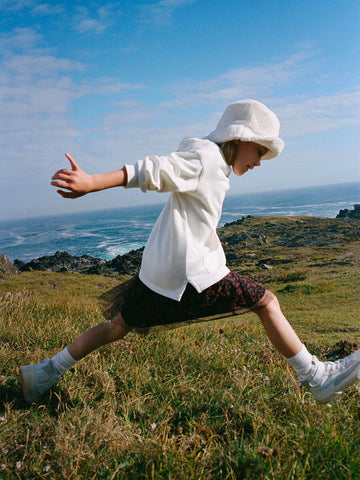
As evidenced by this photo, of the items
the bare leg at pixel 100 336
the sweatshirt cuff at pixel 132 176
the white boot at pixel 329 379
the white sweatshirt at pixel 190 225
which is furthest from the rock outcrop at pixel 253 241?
the sweatshirt cuff at pixel 132 176

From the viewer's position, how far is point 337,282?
1133 centimetres

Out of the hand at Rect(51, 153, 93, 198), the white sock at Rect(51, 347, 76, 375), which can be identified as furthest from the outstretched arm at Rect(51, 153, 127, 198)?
the white sock at Rect(51, 347, 76, 375)

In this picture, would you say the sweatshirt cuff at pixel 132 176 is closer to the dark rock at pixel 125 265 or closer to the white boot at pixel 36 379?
the white boot at pixel 36 379

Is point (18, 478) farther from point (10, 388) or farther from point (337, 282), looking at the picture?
point (337, 282)

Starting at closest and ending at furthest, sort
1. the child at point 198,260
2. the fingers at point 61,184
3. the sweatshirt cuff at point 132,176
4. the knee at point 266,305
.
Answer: the fingers at point 61,184 < the sweatshirt cuff at point 132,176 < the child at point 198,260 < the knee at point 266,305

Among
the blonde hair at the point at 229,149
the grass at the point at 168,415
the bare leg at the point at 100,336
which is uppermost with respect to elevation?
the blonde hair at the point at 229,149

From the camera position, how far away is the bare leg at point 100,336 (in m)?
2.37

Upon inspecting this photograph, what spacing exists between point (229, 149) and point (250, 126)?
7.1 inches

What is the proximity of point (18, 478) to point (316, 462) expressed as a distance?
142 cm

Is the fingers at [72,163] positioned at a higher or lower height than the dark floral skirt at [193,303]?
higher

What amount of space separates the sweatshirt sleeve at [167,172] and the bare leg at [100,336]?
1.01 meters

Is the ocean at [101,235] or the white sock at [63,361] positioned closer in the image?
the white sock at [63,361]

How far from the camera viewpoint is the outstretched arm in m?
1.57

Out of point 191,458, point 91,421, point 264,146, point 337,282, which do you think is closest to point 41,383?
point 91,421
